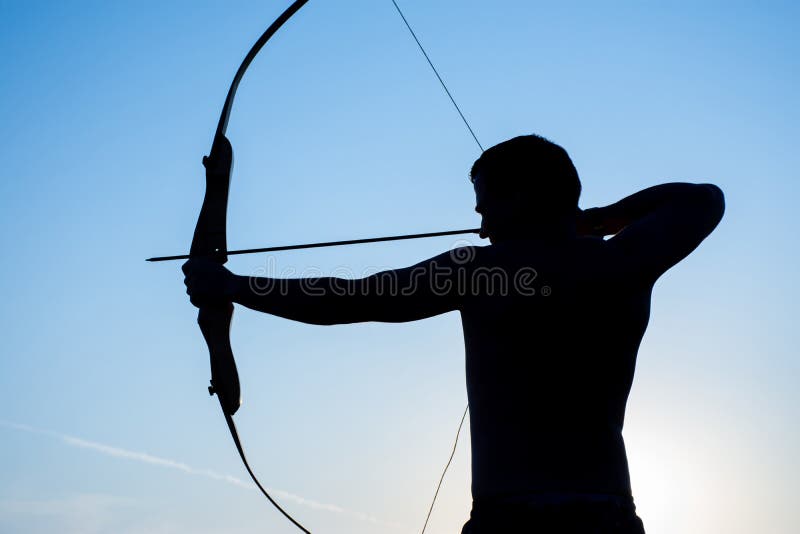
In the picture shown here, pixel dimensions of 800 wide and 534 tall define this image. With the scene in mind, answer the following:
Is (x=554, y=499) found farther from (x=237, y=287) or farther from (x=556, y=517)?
(x=237, y=287)

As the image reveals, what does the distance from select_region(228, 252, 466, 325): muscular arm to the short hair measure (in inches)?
6.6

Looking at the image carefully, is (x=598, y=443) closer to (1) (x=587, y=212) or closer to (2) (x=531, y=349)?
(2) (x=531, y=349)

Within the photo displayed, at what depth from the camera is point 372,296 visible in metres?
1.23

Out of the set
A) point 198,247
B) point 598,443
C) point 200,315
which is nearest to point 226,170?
point 198,247

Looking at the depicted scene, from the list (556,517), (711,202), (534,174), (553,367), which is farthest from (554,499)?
(711,202)

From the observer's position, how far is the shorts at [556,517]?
3.65 ft

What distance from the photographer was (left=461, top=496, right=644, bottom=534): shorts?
1112 millimetres

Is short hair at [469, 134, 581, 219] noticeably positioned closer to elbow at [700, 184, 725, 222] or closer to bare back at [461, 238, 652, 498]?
bare back at [461, 238, 652, 498]

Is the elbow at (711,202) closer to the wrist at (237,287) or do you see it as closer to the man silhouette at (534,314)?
the man silhouette at (534,314)

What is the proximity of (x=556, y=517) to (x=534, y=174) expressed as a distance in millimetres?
543

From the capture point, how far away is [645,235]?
133 centimetres

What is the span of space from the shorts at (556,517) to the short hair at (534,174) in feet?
1.50

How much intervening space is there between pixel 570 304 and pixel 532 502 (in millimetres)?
305

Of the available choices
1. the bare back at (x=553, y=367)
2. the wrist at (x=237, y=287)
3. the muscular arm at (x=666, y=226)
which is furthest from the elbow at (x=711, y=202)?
the wrist at (x=237, y=287)
